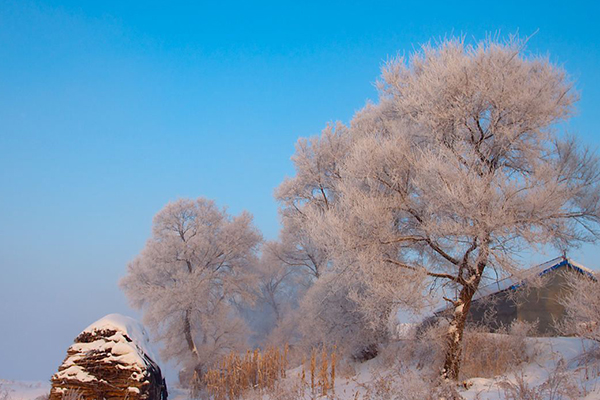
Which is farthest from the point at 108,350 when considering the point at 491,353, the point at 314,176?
the point at 314,176

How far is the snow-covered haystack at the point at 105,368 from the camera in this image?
852 centimetres

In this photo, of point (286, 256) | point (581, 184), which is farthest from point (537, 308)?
point (286, 256)

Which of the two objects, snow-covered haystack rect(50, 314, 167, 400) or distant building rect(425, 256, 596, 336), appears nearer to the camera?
snow-covered haystack rect(50, 314, 167, 400)

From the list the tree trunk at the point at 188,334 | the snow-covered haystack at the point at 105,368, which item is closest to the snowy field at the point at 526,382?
the snow-covered haystack at the point at 105,368

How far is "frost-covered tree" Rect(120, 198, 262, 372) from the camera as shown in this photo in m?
21.0

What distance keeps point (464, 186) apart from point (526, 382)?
3637 millimetres

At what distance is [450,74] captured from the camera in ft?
33.2

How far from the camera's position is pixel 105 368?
8.66 m

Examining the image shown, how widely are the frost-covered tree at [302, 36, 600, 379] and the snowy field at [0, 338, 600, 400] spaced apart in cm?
143

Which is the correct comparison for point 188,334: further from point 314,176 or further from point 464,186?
point 464,186

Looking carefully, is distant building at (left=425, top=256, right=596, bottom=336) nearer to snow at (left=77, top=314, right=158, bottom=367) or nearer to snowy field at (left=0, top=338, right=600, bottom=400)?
snowy field at (left=0, top=338, right=600, bottom=400)

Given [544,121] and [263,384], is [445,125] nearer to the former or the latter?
[544,121]

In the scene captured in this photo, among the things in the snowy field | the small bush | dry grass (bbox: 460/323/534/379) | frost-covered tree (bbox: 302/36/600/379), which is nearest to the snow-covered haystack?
the snowy field

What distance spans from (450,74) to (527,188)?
3073mm
